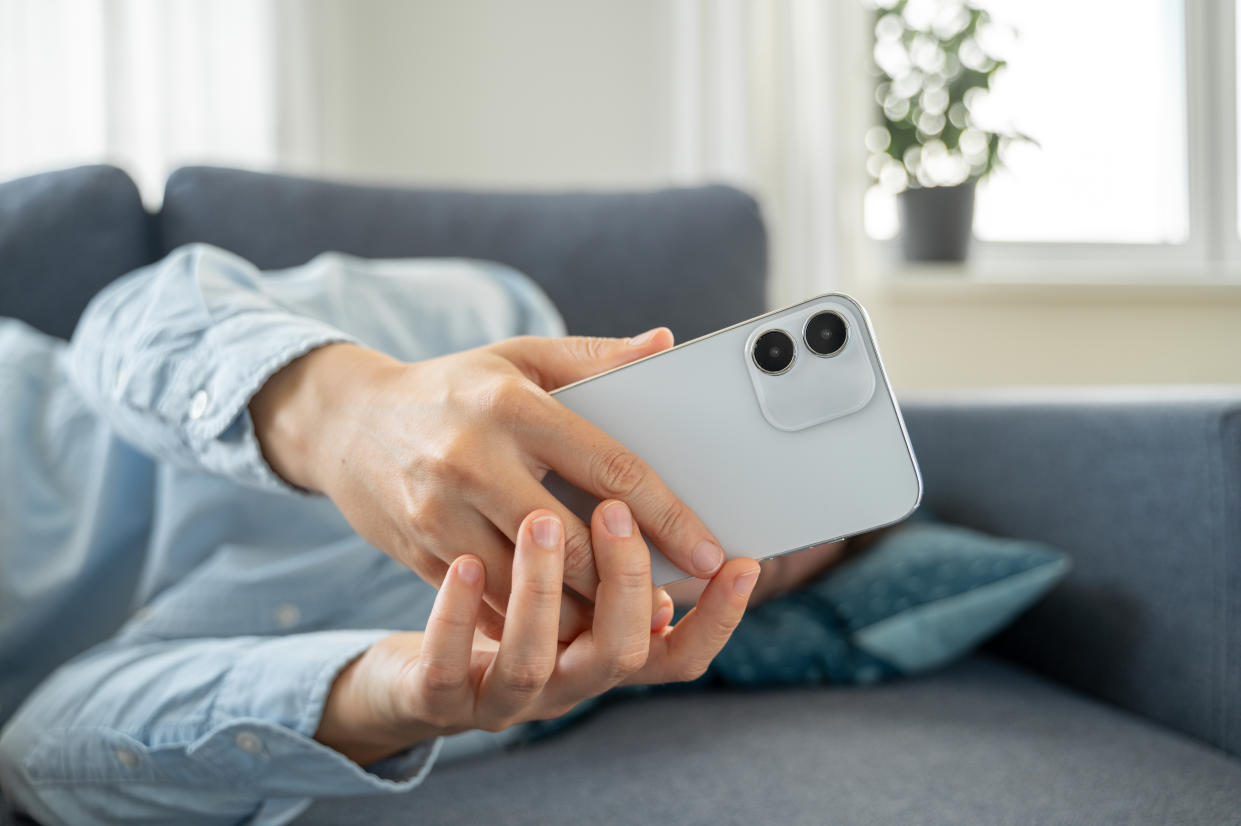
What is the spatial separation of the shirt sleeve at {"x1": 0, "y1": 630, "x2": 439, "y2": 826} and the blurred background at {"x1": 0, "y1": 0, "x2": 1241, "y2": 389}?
4.05ft

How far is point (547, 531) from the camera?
0.35 m

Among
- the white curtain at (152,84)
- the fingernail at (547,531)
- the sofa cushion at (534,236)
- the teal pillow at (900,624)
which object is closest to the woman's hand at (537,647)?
the fingernail at (547,531)

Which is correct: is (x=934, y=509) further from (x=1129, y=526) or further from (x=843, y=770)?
(x=843, y=770)

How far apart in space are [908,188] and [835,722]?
138 cm

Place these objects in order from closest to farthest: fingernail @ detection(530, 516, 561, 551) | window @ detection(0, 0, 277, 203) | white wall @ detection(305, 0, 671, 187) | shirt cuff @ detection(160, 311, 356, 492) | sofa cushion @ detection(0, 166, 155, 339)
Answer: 1. fingernail @ detection(530, 516, 561, 551)
2. shirt cuff @ detection(160, 311, 356, 492)
3. sofa cushion @ detection(0, 166, 155, 339)
4. window @ detection(0, 0, 277, 203)
5. white wall @ detection(305, 0, 671, 187)

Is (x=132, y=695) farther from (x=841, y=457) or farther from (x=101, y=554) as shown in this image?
(x=841, y=457)

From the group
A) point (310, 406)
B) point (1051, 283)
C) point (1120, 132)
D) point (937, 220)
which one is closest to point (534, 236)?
point (310, 406)

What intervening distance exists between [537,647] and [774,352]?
0.55 ft

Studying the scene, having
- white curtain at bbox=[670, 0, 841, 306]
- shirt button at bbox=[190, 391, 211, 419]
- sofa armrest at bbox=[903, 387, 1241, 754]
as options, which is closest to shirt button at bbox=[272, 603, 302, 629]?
shirt button at bbox=[190, 391, 211, 419]

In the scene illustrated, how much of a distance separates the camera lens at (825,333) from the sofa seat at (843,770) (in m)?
0.27

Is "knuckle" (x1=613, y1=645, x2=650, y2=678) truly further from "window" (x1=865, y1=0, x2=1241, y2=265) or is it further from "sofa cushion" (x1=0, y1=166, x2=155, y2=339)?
"window" (x1=865, y1=0, x2=1241, y2=265)

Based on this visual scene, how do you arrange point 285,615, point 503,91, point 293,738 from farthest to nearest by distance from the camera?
point 503,91 < point 285,615 < point 293,738

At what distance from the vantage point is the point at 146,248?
90 cm

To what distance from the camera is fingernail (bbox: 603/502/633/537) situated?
0.36 meters
